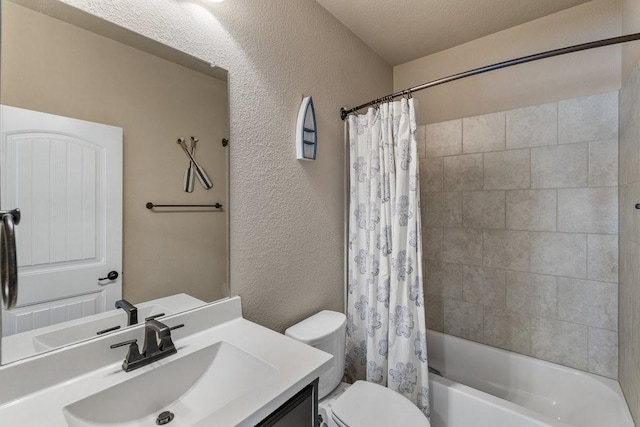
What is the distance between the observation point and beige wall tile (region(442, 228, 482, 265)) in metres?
2.11

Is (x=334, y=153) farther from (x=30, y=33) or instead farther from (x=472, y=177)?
(x=30, y=33)

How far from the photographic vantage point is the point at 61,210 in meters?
0.85

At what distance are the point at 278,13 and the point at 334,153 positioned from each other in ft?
2.67

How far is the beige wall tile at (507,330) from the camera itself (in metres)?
1.93

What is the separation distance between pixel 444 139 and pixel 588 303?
1.40 meters

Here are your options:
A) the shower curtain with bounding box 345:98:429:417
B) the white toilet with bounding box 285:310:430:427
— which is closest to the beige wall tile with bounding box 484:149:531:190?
the shower curtain with bounding box 345:98:429:417

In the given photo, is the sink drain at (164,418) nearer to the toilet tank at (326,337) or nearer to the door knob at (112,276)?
the door knob at (112,276)

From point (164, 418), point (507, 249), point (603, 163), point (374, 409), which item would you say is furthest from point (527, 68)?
point (164, 418)

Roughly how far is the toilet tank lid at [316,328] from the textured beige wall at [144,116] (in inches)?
16.2

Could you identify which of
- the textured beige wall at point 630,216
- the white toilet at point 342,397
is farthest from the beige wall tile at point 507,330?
the white toilet at point 342,397

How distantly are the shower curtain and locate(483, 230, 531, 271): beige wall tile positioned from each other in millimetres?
835

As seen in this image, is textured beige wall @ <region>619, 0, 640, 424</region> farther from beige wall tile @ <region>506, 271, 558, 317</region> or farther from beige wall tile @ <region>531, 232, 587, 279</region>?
beige wall tile @ <region>506, 271, 558, 317</region>

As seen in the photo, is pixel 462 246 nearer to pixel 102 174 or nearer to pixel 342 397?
pixel 342 397

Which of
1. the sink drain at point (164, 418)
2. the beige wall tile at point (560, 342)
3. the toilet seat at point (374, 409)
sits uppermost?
the sink drain at point (164, 418)
